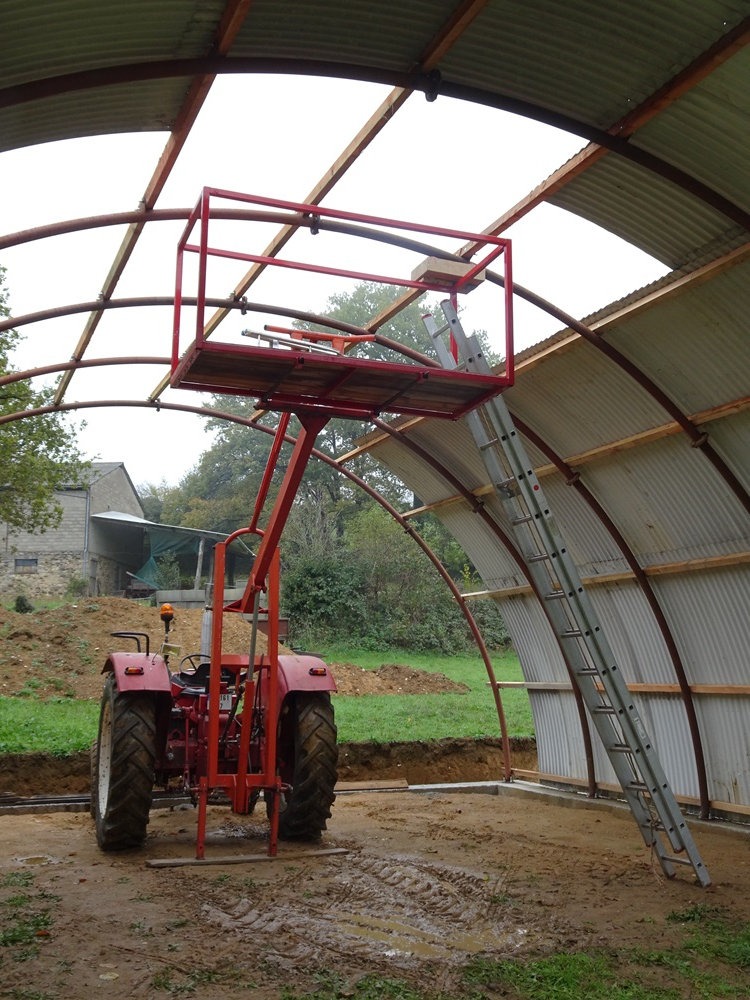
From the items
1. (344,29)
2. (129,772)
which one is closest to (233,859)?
(129,772)

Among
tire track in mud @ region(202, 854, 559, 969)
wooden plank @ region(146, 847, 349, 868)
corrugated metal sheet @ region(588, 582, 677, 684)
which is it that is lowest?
tire track in mud @ region(202, 854, 559, 969)

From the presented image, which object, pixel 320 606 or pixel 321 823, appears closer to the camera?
pixel 321 823

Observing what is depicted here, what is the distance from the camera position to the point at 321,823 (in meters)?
8.61

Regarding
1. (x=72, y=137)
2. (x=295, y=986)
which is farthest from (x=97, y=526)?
(x=295, y=986)

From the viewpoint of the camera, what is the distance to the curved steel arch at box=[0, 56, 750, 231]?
552cm

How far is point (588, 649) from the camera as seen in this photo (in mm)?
7551

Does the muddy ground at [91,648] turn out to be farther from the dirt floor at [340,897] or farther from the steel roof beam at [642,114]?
the steel roof beam at [642,114]

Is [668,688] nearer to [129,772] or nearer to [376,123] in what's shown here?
[129,772]

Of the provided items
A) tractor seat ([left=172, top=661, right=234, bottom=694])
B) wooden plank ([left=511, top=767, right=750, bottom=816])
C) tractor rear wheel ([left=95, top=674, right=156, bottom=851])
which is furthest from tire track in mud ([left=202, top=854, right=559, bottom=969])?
wooden plank ([left=511, top=767, right=750, bottom=816])

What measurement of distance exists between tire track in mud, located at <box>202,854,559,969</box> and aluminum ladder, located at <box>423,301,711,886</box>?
1.29 meters

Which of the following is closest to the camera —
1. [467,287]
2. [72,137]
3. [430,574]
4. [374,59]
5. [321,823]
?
[374,59]

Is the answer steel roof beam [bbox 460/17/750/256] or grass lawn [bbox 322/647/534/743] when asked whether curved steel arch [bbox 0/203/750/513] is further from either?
grass lawn [bbox 322/647/534/743]

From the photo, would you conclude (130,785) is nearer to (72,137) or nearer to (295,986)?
→ (295,986)

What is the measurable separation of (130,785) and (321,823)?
1.78 metres
